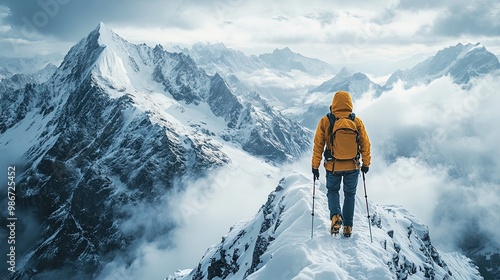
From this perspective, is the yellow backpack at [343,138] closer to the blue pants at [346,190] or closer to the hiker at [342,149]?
the hiker at [342,149]

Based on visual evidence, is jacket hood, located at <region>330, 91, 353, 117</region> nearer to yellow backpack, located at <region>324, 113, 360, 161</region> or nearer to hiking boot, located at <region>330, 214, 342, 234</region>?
yellow backpack, located at <region>324, 113, 360, 161</region>

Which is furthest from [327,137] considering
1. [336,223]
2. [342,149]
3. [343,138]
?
[336,223]

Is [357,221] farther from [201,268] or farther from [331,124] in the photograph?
[201,268]

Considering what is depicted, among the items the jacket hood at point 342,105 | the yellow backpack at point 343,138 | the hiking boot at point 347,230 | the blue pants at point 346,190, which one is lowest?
the hiking boot at point 347,230

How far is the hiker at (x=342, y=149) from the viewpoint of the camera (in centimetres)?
1266

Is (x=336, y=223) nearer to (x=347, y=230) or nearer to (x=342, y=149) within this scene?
(x=347, y=230)

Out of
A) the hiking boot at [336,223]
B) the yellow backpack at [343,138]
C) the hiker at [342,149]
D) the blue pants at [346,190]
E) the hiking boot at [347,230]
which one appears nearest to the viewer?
the yellow backpack at [343,138]

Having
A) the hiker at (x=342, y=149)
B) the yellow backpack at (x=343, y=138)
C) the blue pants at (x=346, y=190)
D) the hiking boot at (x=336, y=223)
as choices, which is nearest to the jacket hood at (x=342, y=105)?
the hiker at (x=342, y=149)

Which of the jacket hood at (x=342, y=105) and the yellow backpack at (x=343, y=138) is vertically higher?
the jacket hood at (x=342, y=105)

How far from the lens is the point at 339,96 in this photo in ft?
42.1

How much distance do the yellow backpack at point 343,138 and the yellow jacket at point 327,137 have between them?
0.54 ft

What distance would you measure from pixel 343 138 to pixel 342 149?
1.43ft

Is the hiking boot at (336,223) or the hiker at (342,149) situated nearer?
the hiker at (342,149)

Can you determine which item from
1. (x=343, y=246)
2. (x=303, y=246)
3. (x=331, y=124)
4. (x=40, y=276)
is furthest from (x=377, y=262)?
(x=40, y=276)
